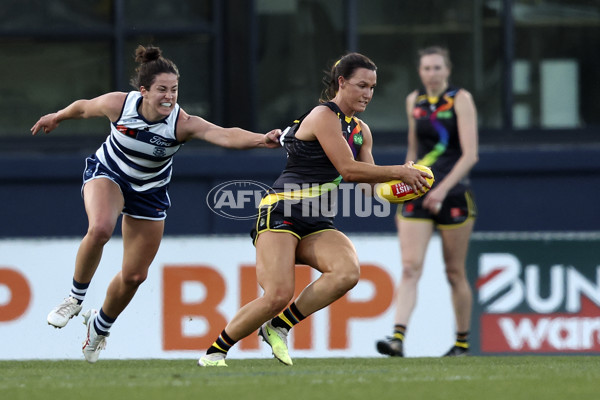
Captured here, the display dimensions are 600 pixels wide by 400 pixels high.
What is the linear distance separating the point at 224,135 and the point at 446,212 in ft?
7.88

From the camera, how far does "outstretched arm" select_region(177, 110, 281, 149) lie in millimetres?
7332

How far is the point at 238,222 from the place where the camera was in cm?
1246

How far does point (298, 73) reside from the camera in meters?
12.8

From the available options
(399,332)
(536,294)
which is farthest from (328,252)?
(536,294)

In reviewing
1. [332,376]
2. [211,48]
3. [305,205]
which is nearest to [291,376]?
[332,376]

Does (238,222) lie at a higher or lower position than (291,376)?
higher

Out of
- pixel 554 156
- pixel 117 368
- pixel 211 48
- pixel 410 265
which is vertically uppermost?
pixel 211 48

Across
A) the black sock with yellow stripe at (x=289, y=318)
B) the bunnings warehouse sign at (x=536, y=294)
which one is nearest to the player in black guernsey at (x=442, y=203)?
the bunnings warehouse sign at (x=536, y=294)

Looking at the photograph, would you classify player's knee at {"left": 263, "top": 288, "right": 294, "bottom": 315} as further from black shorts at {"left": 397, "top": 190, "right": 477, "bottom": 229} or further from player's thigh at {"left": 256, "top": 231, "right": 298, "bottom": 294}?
black shorts at {"left": 397, "top": 190, "right": 477, "bottom": 229}

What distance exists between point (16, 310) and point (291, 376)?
3553mm

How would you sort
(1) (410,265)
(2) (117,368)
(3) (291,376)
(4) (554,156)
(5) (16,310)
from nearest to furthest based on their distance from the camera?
1. (3) (291,376)
2. (2) (117,368)
3. (1) (410,265)
4. (5) (16,310)
5. (4) (554,156)

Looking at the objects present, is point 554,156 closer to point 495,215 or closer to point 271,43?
point 495,215

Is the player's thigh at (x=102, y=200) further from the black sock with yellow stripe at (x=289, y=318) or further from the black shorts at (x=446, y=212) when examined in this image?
the black shorts at (x=446, y=212)

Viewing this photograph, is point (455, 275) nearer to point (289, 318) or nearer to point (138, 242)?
point (289, 318)
